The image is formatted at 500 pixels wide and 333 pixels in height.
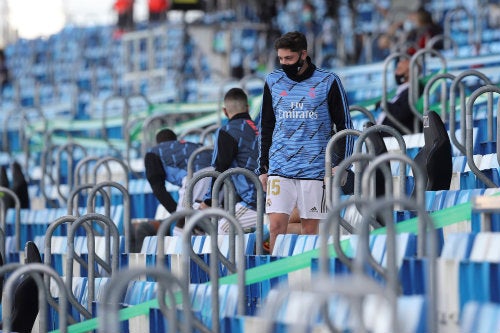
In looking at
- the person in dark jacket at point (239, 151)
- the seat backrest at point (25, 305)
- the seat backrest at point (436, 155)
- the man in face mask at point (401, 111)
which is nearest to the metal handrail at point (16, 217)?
the person in dark jacket at point (239, 151)

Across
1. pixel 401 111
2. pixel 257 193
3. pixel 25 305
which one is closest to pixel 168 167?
pixel 401 111

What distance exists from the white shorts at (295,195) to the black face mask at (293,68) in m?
0.57

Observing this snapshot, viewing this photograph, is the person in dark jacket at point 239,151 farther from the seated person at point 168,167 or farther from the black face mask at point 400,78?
the black face mask at point 400,78

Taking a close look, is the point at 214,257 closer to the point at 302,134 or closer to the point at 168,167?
the point at 302,134

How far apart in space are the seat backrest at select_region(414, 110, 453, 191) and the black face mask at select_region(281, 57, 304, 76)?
2.91 feet

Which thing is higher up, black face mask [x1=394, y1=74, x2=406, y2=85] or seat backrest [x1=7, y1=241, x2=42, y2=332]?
black face mask [x1=394, y1=74, x2=406, y2=85]

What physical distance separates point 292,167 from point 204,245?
2.85ft

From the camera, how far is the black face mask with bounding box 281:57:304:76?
297 inches

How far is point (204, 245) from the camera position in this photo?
8.20 metres

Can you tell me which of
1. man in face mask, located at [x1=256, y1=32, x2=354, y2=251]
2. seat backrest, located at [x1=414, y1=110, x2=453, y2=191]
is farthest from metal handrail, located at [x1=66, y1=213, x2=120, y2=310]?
seat backrest, located at [x1=414, y1=110, x2=453, y2=191]

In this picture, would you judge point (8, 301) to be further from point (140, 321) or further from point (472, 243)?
point (472, 243)

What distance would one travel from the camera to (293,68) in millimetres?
7570

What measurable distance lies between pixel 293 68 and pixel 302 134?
37 centimetres

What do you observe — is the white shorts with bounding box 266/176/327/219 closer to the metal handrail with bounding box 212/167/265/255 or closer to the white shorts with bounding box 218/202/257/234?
the metal handrail with bounding box 212/167/265/255
